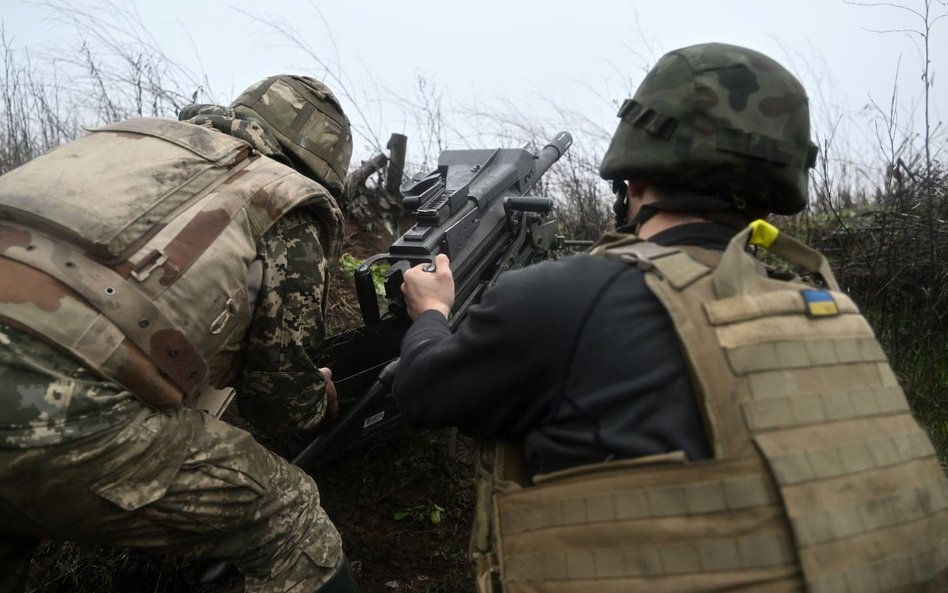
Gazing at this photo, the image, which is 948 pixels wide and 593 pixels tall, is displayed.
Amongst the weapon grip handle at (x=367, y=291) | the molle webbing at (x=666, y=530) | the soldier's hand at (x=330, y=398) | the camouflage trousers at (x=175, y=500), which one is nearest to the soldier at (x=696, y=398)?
the molle webbing at (x=666, y=530)

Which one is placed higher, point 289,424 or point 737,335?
point 737,335

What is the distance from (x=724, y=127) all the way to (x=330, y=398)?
6.30ft

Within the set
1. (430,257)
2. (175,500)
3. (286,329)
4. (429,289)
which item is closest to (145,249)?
(286,329)

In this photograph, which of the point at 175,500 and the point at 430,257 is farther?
the point at 430,257

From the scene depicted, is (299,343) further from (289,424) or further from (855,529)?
(855,529)

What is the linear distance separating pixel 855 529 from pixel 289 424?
74.6 inches

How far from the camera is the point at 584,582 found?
62.3 inches

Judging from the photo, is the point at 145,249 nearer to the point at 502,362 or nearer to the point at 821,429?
the point at 502,362

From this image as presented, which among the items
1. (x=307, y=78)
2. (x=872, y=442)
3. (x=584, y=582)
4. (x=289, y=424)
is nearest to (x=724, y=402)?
(x=872, y=442)

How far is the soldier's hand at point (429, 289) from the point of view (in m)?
2.41

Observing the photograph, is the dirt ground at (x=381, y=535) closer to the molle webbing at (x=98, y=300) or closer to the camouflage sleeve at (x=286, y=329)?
the camouflage sleeve at (x=286, y=329)

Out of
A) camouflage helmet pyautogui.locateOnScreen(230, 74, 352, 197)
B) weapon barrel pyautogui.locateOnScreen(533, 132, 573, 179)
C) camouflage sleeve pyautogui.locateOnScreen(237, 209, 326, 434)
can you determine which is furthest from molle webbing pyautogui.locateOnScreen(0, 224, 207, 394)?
weapon barrel pyautogui.locateOnScreen(533, 132, 573, 179)

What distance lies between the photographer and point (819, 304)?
1.59 metres

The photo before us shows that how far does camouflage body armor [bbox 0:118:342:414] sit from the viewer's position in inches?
76.0
